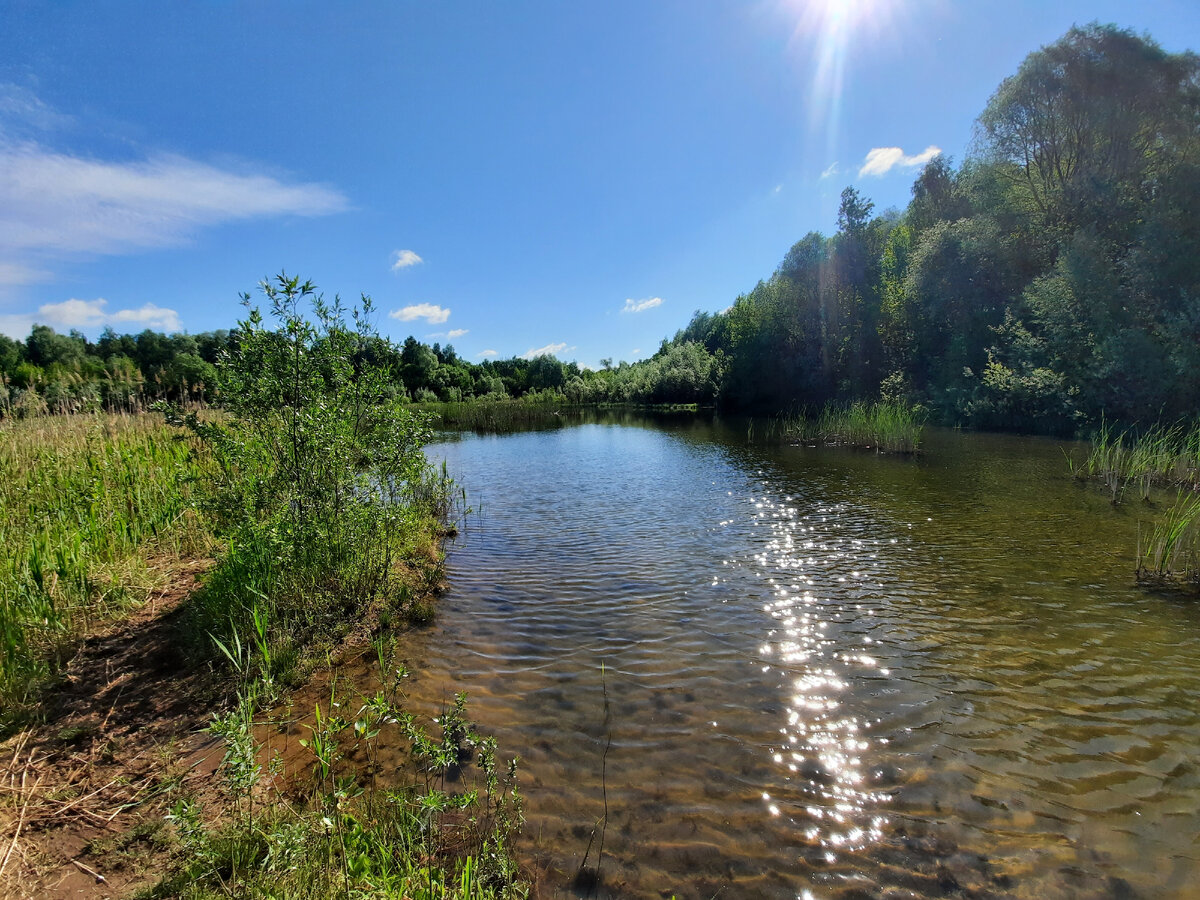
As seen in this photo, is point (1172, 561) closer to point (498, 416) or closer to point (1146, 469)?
point (1146, 469)

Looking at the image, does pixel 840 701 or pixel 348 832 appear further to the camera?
pixel 840 701

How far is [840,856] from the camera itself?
318cm

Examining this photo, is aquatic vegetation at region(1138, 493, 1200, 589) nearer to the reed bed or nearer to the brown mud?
the brown mud

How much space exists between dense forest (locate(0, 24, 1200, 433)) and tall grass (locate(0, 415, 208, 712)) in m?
1.60

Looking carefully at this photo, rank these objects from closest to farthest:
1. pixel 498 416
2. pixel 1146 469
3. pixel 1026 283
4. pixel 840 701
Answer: pixel 840 701 < pixel 1146 469 < pixel 1026 283 < pixel 498 416

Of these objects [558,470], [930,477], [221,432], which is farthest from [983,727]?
[558,470]

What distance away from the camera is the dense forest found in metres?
17.9

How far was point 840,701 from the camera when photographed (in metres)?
4.79

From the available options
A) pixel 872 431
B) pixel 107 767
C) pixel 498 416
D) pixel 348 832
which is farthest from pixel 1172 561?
pixel 498 416

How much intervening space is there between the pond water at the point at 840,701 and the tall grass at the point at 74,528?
11.0 feet

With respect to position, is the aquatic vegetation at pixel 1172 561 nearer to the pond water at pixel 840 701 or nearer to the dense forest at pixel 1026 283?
the pond water at pixel 840 701

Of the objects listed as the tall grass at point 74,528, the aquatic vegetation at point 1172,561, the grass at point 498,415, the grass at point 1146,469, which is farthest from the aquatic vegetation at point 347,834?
the grass at point 498,415

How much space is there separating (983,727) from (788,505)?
8254mm

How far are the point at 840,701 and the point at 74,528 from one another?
9.15 metres
